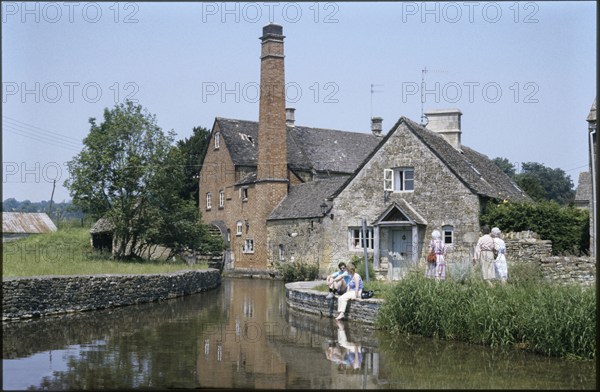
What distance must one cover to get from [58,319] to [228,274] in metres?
24.6

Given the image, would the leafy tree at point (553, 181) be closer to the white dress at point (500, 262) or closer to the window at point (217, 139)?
the window at point (217, 139)

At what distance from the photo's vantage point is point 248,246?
4494 centimetres

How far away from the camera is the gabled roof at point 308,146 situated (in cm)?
4672

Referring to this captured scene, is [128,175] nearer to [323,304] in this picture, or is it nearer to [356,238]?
[356,238]

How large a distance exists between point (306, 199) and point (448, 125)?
9.07 metres

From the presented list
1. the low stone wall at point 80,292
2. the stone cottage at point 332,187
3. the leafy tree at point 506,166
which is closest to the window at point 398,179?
the stone cottage at point 332,187

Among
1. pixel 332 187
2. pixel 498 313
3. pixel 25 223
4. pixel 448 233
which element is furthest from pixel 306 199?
pixel 498 313

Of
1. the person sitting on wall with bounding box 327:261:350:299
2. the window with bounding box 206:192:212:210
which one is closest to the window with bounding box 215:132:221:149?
the window with bounding box 206:192:212:210

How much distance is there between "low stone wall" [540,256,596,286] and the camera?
21.6 metres

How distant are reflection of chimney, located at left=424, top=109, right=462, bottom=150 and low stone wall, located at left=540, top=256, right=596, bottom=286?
534 inches

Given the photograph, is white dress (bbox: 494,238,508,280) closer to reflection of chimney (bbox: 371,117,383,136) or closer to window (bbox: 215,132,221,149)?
window (bbox: 215,132,221,149)

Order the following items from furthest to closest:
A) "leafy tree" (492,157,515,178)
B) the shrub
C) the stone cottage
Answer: "leafy tree" (492,157,515,178)
the stone cottage
the shrub

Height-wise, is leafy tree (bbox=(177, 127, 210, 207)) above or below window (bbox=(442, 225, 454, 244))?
above

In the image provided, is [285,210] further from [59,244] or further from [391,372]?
[391,372]
